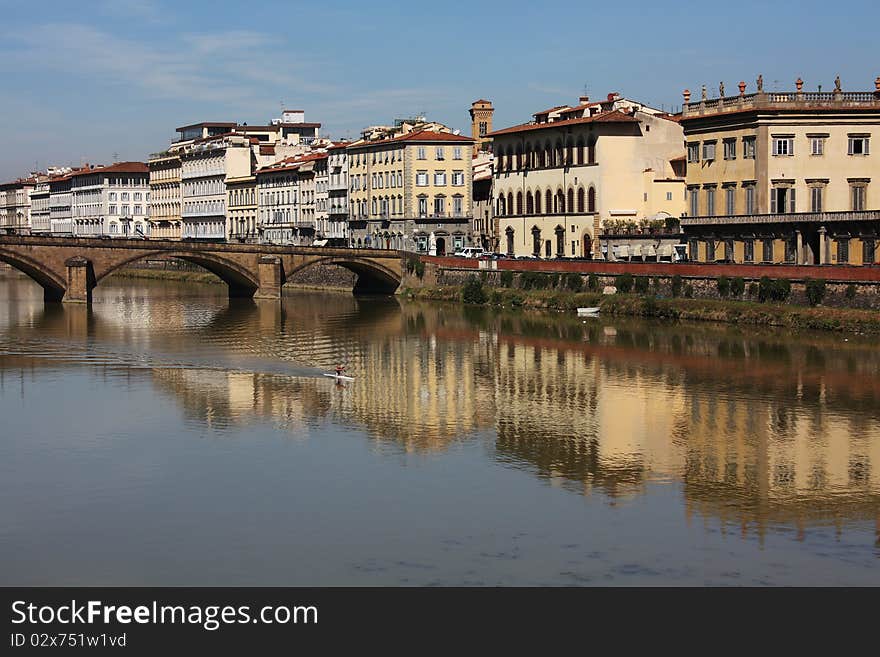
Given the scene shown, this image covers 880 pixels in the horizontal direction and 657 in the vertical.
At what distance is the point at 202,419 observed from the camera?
136 ft

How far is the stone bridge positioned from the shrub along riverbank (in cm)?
987

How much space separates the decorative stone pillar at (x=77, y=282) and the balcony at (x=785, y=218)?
37121 millimetres

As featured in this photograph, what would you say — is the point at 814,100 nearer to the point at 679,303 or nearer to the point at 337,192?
the point at 679,303

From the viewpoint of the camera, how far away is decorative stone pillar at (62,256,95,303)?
8844cm

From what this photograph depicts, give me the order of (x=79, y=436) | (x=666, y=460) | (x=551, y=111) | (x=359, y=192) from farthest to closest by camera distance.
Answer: (x=359, y=192) → (x=551, y=111) → (x=79, y=436) → (x=666, y=460)

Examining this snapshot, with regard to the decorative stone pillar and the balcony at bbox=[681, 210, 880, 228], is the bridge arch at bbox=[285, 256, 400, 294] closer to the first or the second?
the decorative stone pillar

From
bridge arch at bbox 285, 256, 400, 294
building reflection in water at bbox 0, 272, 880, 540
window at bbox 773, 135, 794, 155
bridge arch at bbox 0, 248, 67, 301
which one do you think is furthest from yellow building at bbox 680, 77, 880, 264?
bridge arch at bbox 0, 248, 67, 301

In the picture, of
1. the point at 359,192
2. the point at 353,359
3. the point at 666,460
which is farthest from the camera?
the point at 359,192

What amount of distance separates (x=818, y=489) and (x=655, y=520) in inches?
184

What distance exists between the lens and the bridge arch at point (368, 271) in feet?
319

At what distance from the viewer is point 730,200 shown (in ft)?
245

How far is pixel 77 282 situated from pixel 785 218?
43.9 m
